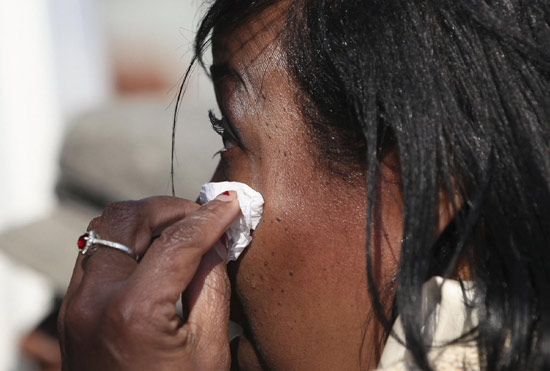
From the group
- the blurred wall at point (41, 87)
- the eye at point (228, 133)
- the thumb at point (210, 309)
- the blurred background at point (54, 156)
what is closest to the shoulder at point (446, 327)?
the thumb at point (210, 309)

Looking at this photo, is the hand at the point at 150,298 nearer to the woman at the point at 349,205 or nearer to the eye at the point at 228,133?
the woman at the point at 349,205

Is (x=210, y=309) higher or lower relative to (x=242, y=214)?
lower

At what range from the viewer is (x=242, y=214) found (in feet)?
5.05

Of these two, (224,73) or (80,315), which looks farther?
(224,73)

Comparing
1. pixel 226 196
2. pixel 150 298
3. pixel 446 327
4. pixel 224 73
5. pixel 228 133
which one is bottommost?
pixel 446 327

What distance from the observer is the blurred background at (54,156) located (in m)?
3.36

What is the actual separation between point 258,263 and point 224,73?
402 mm

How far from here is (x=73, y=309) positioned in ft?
4.69

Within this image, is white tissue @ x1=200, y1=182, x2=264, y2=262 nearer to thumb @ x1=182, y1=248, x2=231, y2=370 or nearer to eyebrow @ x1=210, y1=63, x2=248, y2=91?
thumb @ x1=182, y1=248, x2=231, y2=370

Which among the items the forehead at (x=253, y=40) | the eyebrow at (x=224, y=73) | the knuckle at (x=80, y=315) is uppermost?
the forehead at (x=253, y=40)

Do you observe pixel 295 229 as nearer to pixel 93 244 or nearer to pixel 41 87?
pixel 93 244

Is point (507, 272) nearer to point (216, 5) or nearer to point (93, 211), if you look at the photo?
point (216, 5)

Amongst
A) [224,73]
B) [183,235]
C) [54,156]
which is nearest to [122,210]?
[183,235]

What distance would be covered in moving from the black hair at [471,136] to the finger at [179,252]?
31 cm
